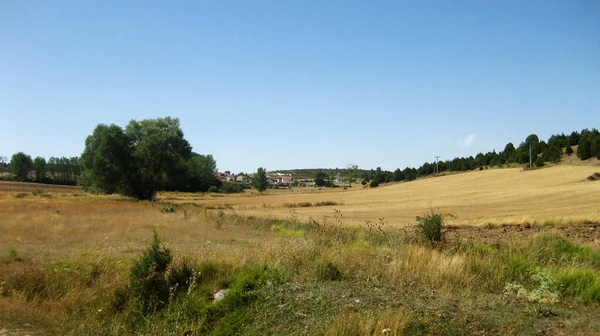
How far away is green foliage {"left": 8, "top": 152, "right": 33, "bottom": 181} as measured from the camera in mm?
113500

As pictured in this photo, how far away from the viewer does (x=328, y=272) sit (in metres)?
7.14

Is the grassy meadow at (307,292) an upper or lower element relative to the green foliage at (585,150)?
lower

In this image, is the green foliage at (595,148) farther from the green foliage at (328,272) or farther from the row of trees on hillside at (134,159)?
the green foliage at (328,272)

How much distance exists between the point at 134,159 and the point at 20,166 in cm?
8522

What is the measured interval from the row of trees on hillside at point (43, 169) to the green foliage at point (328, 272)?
10973 centimetres

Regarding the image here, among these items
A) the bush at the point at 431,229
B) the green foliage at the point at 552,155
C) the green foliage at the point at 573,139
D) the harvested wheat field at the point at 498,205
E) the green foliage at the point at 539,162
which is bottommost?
the harvested wheat field at the point at 498,205

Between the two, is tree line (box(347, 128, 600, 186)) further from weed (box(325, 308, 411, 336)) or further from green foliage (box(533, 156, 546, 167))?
weed (box(325, 308, 411, 336))

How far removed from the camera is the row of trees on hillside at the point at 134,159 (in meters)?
48.4

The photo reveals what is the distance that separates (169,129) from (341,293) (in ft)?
180

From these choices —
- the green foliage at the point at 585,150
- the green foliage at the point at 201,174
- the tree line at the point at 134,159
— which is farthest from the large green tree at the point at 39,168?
the green foliage at the point at 585,150

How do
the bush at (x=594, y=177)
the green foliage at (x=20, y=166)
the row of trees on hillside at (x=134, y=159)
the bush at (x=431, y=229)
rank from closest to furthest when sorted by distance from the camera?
the bush at (x=431, y=229), the row of trees on hillside at (x=134, y=159), the bush at (x=594, y=177), the green foliage at (x=20, y=166)

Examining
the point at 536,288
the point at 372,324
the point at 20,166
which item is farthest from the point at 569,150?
the point at 20,166

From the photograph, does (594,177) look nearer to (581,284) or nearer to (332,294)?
(581,284)

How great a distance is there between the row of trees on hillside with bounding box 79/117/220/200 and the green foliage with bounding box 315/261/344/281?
46224mm
